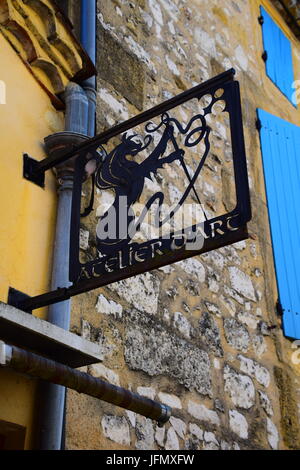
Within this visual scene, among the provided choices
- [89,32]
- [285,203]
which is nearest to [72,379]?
[89,32]

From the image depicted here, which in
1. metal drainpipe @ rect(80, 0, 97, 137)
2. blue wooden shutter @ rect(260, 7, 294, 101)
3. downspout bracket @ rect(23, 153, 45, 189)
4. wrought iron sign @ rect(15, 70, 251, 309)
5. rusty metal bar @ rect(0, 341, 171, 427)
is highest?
blue wooden shutter @ rect(260, 7, 294, 101)

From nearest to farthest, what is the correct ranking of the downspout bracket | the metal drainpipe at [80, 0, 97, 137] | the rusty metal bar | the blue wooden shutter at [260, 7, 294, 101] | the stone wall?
the rusty metal bar < the downspout bracket < the stone wall < the metal drainpipe at [80, 0, 97, 137] < the blue wooden shutter at [260, 7, 294, 101]

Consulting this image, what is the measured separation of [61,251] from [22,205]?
253mm

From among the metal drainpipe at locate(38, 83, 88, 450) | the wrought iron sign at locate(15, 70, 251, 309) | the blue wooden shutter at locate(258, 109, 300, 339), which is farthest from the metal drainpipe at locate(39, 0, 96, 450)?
the blue wooden shutter at locate(258, 109, 300, 339)

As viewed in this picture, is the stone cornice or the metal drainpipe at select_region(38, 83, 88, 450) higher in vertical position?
the stone cornice

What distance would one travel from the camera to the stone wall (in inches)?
132

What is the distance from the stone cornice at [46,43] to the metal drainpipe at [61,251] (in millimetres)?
89

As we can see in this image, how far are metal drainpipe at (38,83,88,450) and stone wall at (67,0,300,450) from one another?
0.64ft

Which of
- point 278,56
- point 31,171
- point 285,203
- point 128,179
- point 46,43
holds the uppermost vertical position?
point 278,56

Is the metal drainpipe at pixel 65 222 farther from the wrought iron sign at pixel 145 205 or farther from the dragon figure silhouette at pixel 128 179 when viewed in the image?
the dragon figure silhouette at pixel 128 179

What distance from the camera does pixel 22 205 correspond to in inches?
121

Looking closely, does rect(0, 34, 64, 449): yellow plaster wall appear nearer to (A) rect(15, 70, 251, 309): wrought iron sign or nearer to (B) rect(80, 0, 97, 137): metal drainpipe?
(A) rect(15, 70, 251, 309): wrought iron sign

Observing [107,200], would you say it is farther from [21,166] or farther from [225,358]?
[225,358]

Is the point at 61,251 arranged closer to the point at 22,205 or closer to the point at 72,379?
the point at 22,205
